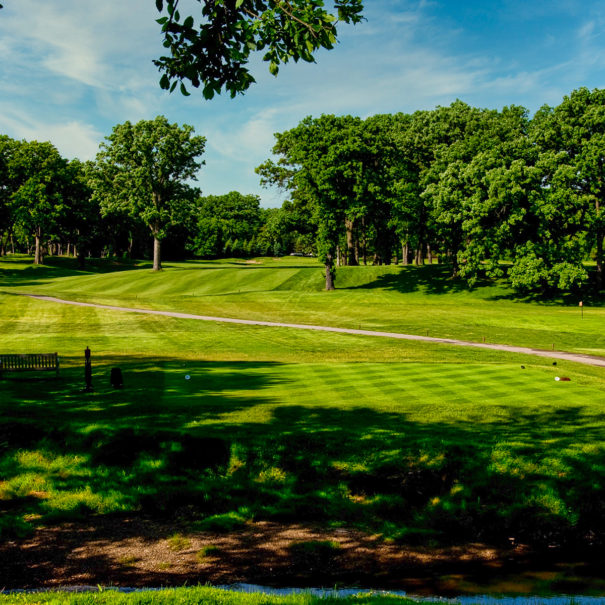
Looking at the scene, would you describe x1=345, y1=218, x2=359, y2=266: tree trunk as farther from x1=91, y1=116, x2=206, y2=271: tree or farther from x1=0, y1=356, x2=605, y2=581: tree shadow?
x1=0, y1=356, x2=605, y2=581: tree shadow

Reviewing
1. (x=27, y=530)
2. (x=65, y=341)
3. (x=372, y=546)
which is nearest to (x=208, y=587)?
(x=372, y=546)

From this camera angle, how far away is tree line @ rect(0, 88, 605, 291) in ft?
182

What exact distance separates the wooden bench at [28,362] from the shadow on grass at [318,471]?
7609mm

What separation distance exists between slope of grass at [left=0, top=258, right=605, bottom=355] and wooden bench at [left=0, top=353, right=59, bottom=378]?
84.9 feet

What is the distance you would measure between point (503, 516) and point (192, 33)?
1202 centimetres

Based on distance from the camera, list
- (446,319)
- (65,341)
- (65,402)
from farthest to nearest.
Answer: (446,319)
(65,341)
(65,402)

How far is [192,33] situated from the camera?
29.5 feet

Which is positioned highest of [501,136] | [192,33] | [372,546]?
[501,136]

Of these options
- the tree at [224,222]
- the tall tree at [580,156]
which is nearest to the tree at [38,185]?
the tree at [224,222]

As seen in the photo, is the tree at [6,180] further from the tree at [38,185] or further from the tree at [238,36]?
the tree at [238,36]

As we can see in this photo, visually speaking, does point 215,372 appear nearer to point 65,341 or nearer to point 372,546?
point 372,546

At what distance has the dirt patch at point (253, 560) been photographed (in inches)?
370

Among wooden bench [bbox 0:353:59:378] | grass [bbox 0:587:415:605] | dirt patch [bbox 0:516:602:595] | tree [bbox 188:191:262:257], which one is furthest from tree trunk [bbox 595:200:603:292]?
tree [bbox 188:191:262:257]

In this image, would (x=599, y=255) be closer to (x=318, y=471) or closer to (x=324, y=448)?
(x=324, y=448)
